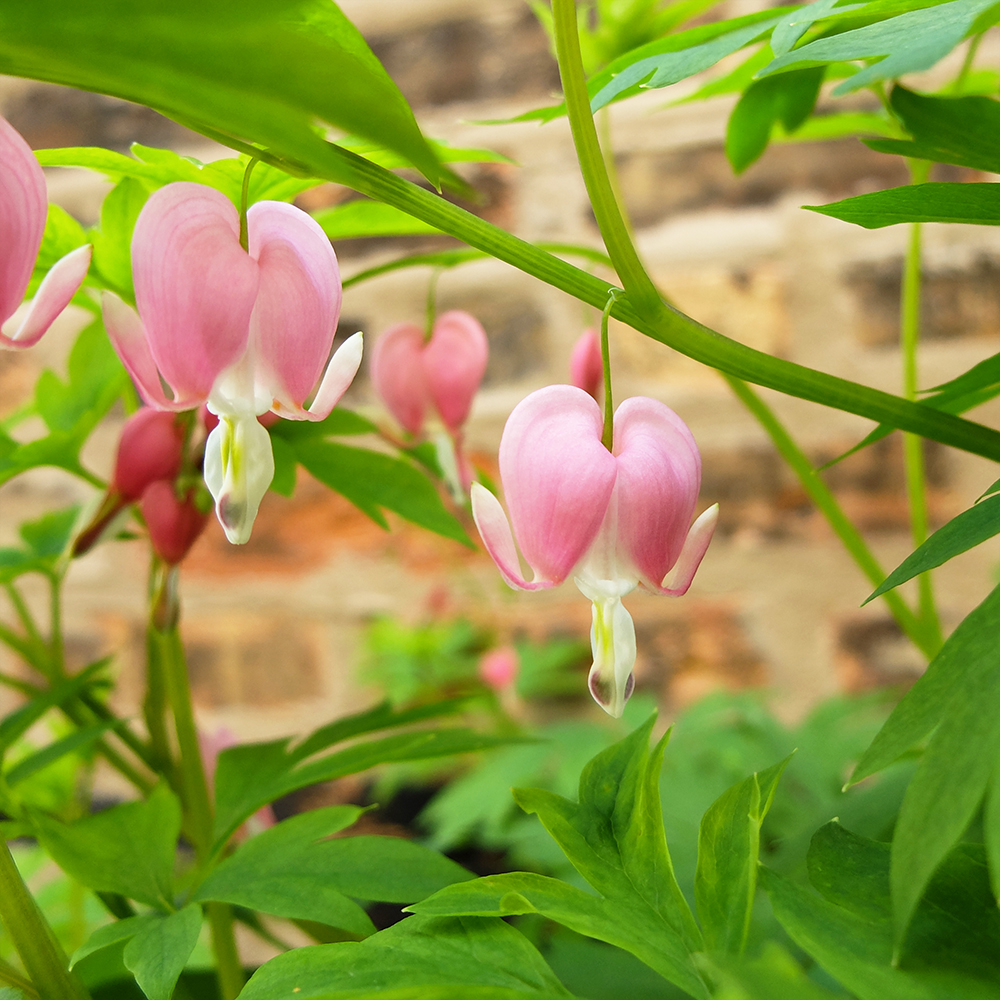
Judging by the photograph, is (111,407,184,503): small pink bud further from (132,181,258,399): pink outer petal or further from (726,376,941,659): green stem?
(726,376,941,659): green stem

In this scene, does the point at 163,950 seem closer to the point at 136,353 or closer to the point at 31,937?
the point at 31,937

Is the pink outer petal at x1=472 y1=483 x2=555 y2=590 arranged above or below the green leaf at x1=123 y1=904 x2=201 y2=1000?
above

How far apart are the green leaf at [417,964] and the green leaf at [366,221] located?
331 mm

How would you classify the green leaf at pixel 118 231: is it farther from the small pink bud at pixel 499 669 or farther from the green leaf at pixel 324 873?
the small pink bud at pixel 499 669

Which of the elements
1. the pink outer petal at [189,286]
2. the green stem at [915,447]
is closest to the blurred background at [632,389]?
the green stem at [915,447]

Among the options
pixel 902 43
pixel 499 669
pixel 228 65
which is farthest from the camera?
pixel 499 669

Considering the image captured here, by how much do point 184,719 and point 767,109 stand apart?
0.50 m

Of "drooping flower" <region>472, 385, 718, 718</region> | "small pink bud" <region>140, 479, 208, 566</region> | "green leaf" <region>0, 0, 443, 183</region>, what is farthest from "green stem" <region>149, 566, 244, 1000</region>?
"green leaf" <region>0, 0, 443, 183</region>

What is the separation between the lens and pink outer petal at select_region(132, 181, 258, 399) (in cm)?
36

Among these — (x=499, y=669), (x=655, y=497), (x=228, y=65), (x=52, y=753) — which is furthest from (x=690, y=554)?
(x=499, y=669)

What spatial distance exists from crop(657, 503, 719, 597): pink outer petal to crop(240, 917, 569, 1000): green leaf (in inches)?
6.0

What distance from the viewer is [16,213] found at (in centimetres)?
32

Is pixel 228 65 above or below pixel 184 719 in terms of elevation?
above

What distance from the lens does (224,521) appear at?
1.26 feet
